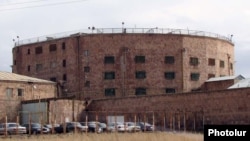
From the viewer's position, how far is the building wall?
58062mm

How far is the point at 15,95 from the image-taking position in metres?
59.6

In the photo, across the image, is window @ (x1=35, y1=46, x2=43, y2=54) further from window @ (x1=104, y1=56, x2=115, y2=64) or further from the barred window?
the barred window

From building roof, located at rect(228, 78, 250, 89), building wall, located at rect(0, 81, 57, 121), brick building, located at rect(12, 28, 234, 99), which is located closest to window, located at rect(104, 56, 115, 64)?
brick building, located at rect(12, 28, 234, 99)

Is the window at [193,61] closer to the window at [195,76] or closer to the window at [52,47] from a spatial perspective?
the window at [195,76]

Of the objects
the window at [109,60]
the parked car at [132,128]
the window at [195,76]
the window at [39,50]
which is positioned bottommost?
the parked car at [132,128]

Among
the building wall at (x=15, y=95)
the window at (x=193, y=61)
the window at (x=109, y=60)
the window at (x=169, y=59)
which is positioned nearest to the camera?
the building wall at (x=15, y=95)

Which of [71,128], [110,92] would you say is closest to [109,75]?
[110,92]

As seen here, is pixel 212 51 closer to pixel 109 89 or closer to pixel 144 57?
pixel 144 57

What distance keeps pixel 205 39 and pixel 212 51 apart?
7.07 ft

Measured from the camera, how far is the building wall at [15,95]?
5806 cm

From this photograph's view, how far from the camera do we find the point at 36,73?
7662 centimetres

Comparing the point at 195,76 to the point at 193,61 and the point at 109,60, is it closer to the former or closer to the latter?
the point at 193,61

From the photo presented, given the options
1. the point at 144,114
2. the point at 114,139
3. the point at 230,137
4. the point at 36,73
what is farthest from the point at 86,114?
the point at 230,137

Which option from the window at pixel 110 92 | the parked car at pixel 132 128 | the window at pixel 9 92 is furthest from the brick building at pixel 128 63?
the parked car at pixel 132 128
